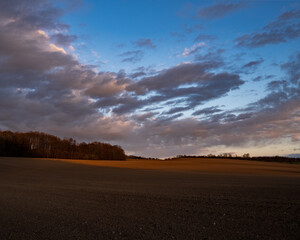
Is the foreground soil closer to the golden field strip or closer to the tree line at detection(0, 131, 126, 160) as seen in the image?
the golden field strip

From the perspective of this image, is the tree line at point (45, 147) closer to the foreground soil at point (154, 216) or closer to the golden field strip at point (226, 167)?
the golden field strip at point (226, 167)

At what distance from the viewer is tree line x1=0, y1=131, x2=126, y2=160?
3347 centimetres

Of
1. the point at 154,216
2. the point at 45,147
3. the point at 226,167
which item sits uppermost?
the point at 45,147

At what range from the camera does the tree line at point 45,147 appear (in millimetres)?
33469

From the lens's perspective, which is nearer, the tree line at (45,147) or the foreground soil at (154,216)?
the foreground soil at (154,216)

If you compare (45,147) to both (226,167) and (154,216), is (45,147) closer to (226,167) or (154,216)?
(226,167)

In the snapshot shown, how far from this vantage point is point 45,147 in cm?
3506

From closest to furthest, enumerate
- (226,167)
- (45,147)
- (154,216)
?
1. (154,216)
2. (226,167)
3. (45,147)

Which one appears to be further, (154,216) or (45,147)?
(45,147)

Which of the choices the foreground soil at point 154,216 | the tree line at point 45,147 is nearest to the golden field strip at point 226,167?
the tree line at point 45,147

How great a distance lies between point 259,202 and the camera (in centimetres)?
727

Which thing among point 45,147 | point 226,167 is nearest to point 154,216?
point 226,167

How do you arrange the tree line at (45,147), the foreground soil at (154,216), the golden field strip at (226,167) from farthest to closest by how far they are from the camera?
the tree line at (45,147), the golden field strip at (226,167), the foreground soil at (154,216)

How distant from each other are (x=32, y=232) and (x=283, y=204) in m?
6.00
